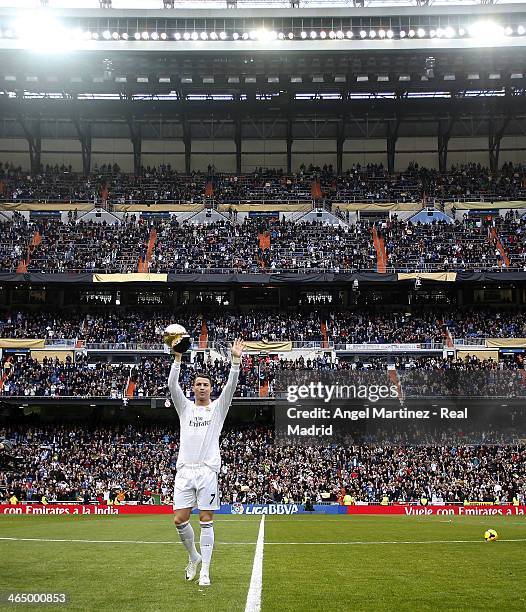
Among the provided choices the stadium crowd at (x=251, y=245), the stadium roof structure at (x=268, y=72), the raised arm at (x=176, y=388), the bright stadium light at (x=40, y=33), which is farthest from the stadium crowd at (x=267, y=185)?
the raised arm at (x=176, y=388)

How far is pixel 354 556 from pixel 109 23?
50432 millimetres

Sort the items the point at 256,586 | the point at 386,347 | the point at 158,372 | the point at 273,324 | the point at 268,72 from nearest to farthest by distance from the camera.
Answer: the point at 256,586 → the point at 158,372 → the point at 386,347 → the point at 273,324 → the point at 268,72

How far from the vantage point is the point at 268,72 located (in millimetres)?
60875

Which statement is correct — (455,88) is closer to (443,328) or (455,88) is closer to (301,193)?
(301,193)

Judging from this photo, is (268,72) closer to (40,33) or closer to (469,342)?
(40,33)

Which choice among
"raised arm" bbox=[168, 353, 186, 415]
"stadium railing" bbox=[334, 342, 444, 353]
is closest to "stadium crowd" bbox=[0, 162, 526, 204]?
"stadium railing" bbox=[334, 342, 444, 353]

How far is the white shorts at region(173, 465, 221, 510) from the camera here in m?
10.3

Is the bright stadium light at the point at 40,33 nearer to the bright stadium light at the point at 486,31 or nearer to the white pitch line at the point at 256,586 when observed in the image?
the bright stadium light at the point at 486,31

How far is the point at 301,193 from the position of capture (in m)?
67.1

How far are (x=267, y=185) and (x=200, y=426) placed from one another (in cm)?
5894

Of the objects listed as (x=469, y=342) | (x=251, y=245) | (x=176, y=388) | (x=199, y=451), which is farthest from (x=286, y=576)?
(x=251, y=245)

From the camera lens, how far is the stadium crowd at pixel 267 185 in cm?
6638

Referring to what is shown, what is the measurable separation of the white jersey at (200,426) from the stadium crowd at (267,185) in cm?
5647

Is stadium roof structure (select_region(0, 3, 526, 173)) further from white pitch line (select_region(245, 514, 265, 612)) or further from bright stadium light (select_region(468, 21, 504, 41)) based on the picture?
white pitch line (select_region(245, 514, 265, 612))
